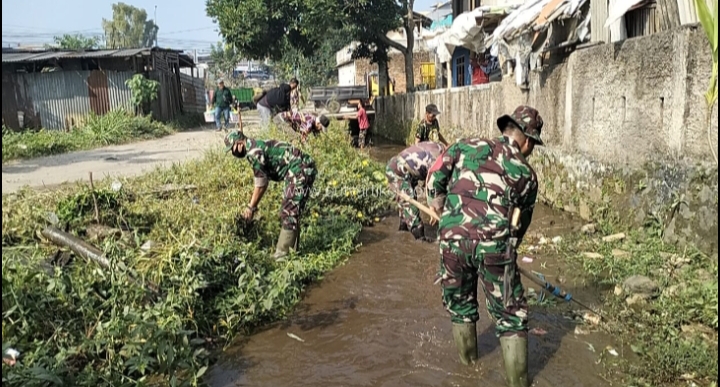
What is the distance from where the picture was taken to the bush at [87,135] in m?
12.0

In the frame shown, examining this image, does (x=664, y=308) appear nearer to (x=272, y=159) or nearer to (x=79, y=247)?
(x=272, y=159)

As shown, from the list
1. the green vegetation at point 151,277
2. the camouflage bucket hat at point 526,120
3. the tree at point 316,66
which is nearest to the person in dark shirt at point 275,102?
the green vegetation at point 151,277

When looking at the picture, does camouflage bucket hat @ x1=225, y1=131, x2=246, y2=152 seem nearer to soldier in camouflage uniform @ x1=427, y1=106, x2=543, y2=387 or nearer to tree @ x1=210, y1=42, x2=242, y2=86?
soldier in camouflage uniform @ x1=427, y1=106, x2=543, y2=387

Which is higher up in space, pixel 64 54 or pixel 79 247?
pixel 64 54

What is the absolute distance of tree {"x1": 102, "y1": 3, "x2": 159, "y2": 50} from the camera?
4956cm

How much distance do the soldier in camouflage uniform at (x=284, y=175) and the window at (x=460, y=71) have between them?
16.7m

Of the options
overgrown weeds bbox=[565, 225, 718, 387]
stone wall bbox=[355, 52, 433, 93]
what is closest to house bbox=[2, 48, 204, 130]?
stone wall bbox=[355, 52, 433, 93]

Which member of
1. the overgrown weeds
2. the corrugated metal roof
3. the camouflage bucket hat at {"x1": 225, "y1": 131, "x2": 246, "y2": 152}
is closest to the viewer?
the overgrown weeds

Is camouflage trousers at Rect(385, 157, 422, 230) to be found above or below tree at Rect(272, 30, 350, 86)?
below

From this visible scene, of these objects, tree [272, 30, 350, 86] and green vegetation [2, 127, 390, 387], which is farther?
tree [272, 30, 350, 86]

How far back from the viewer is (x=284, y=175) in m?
5.72

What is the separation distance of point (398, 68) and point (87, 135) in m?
21.8

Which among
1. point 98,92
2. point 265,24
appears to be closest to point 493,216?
point 98,92

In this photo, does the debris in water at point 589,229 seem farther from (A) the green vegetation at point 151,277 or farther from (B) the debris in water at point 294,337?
(B) the debris in water at point 294,337
